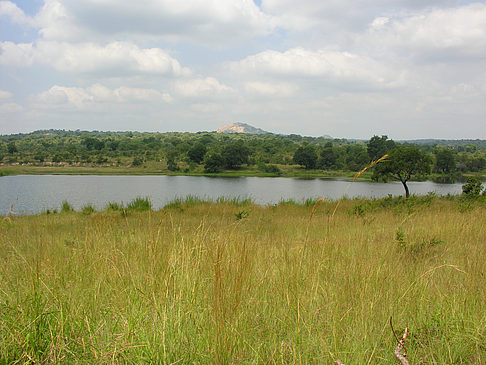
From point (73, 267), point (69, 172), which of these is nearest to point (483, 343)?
point (73, 267)

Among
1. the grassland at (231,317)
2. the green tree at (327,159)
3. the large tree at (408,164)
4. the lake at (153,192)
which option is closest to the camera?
the grassland at (231,317)

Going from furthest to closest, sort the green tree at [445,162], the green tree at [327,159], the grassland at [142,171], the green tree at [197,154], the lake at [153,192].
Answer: the green tree at [197,154]
the green tree at [327,159]
the grassland at [142,171]
the green tree at [445,162]
the lake at [153,192]

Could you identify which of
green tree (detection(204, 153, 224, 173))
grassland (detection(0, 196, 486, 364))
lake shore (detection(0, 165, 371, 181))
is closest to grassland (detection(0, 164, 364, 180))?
lake shore (detection(0, 165, 371, 181))

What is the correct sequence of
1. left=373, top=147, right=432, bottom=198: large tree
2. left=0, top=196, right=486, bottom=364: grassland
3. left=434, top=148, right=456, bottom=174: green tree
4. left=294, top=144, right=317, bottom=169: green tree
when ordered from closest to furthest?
left=0, top=196, right=486, bottom=364: grassland → left=373, top=147, right=432, bottom=198: large tree → left=434, top=148, right=456, bottom=174: green tree → left=294, top=144, right=317, bottom=169: green tree

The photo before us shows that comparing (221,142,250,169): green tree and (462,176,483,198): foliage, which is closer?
(462,176,483,198): foliage

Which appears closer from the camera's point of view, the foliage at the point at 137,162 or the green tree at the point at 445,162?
the green tree at the point at 445,162

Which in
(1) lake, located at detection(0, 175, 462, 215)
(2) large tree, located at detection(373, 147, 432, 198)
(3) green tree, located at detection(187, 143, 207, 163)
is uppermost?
(3) green tree, located at detection(187, 143, 207, 163)

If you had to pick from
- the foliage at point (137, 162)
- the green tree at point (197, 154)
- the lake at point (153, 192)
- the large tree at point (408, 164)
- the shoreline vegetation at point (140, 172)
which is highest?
the green tree at point (197, 154)

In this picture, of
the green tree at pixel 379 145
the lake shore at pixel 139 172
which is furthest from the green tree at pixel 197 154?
the green tree at pixel 379 145

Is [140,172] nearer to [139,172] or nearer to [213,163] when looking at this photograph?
[139,172]

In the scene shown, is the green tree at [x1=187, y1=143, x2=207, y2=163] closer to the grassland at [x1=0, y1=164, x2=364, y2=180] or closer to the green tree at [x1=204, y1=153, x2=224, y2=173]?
the grassland at [x1=0, y1=164, x2=364, y2=180]

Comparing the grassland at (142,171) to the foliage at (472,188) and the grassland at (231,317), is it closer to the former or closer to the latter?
the foliage at (472,188)

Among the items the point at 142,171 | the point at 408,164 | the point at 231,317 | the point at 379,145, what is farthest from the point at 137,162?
the point at 231,317

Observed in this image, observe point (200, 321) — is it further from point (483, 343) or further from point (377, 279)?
point (483, 343)
